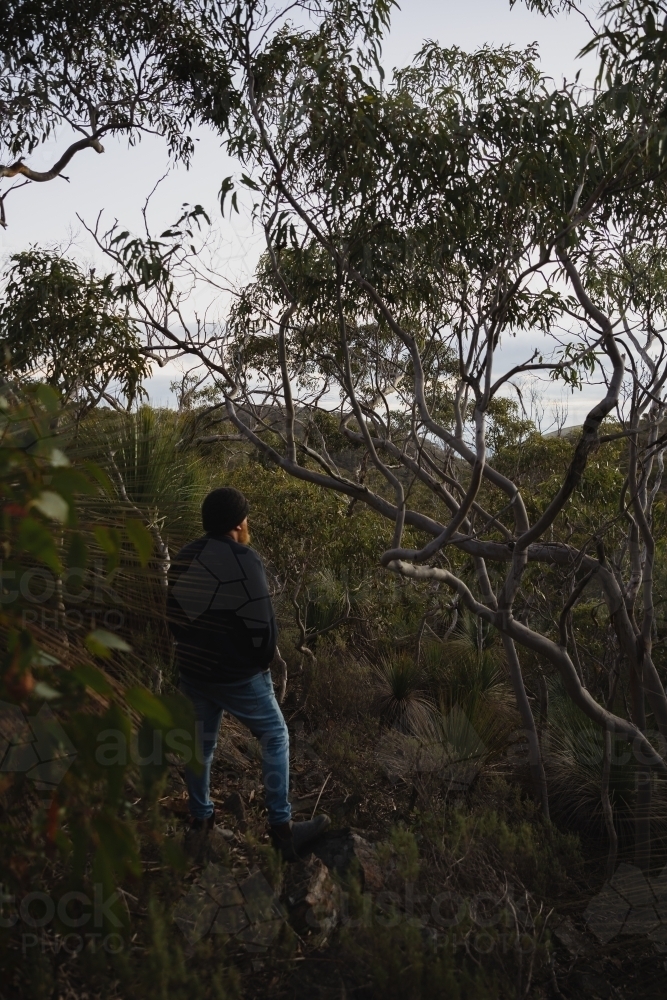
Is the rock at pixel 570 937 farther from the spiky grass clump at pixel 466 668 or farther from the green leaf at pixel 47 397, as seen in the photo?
the green leaf at pixel 47 397

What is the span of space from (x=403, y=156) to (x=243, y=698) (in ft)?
10.9

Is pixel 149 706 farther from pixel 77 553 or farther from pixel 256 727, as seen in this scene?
pixel 256 727

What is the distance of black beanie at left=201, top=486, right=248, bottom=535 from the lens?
147 inches

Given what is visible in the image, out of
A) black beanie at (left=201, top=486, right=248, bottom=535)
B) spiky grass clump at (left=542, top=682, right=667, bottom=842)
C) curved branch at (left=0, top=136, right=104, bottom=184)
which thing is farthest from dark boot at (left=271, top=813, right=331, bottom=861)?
curved branch at (left=0, top=136, right=104, bottom=184)

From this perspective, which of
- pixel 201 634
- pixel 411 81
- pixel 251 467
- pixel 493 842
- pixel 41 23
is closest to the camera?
pixel 201 634

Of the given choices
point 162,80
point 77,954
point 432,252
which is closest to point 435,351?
point 432,252

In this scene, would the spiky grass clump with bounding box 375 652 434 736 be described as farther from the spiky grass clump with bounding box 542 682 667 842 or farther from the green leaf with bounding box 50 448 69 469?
the green leaf with bounding box 50 448 69 469

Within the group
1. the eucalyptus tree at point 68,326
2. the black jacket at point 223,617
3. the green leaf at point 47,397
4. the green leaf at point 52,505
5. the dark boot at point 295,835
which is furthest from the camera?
the eucalyptus tree at point 68,326

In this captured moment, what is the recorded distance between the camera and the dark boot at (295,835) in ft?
12.1

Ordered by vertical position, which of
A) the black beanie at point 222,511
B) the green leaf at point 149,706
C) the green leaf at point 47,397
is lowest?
the green leaf at point 149,706

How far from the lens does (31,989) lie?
229 centimetres

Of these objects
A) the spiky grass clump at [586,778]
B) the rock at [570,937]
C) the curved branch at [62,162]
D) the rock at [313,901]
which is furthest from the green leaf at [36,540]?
the curved branch at [62,162]

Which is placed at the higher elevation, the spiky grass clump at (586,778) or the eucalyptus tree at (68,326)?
the eucalyptus tree at (68,326)

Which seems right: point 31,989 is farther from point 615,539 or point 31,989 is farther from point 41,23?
point 41,23
